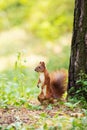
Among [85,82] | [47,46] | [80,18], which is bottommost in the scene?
[85,82]

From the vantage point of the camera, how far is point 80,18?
4574mm

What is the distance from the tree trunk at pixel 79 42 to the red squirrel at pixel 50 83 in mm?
173

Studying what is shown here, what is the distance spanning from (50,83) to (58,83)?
0.35 feet

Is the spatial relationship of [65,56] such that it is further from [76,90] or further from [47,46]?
[76,90]

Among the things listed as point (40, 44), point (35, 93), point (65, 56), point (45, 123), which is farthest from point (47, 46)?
point (45, 123)

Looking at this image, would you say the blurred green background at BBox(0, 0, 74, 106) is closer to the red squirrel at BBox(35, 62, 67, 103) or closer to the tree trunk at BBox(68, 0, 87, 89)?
the red squirrel at BBox(35, 62, 67, 103)

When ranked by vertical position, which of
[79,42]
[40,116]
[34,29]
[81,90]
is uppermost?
[34,29]

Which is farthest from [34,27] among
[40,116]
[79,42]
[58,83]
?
[40,116]

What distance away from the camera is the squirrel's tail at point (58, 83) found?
4812 millimetres

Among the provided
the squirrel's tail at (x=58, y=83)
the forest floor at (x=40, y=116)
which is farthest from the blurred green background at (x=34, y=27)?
the forest floor at (x=40, y=116)

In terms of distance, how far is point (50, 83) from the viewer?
4.76 m

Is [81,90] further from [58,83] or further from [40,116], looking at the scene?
[40,116]

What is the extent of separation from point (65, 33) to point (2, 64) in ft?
10.9

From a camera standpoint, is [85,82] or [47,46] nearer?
[85,82]
